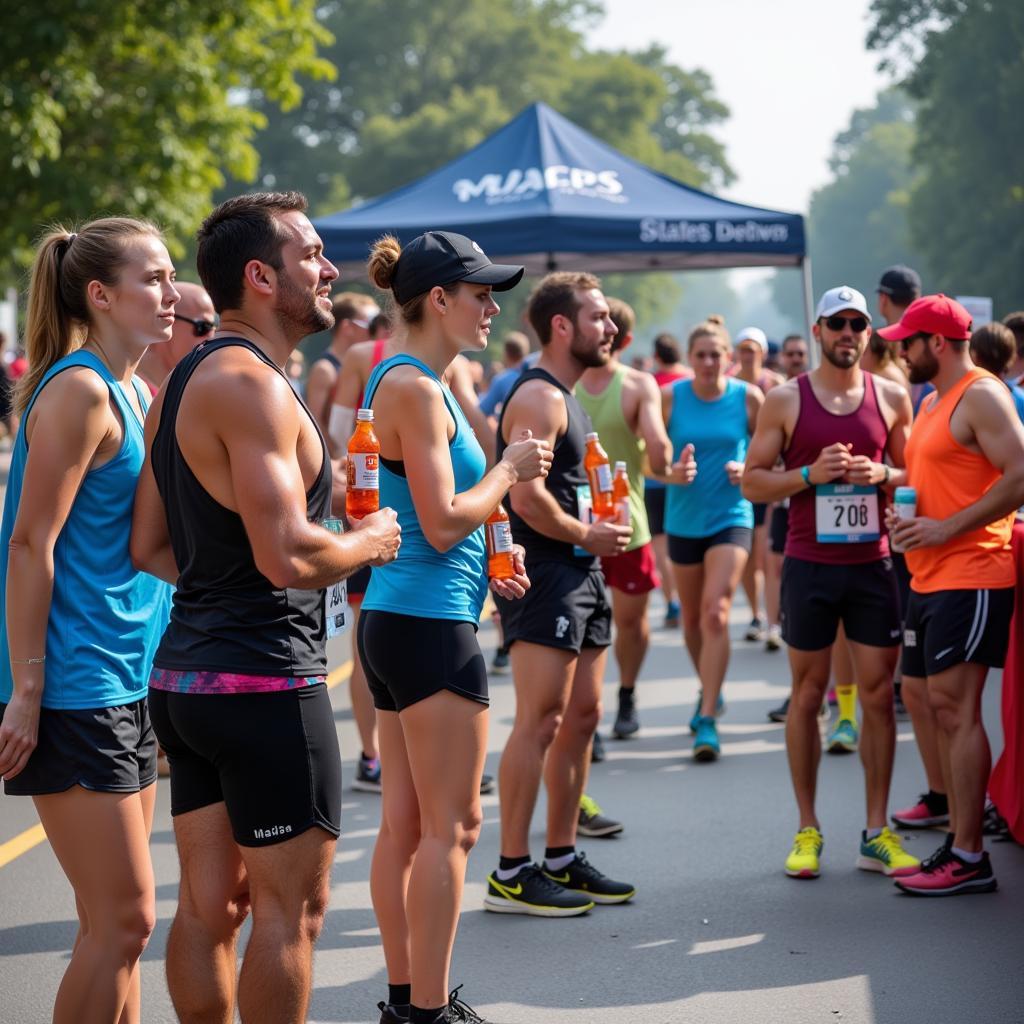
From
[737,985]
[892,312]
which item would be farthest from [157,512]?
[892,312]

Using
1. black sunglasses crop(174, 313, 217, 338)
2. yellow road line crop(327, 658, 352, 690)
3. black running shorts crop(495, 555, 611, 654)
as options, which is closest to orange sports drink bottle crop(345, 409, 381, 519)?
black running shorts crop(495, 555, 611, 654)

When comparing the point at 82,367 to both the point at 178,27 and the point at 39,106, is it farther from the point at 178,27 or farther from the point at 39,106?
the point at 178,27

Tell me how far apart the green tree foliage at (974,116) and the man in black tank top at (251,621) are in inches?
1586

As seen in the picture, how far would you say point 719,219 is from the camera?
37.2ft

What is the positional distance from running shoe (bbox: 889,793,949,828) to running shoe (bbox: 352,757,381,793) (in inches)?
91.3

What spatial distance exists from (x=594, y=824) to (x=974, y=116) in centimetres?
4141

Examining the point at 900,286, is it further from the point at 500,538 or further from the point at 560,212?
the point at 500,538

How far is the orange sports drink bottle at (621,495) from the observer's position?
5.30m

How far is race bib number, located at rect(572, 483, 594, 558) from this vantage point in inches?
207

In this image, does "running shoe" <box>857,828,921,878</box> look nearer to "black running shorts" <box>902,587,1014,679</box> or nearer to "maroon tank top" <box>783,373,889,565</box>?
"black running shorts" <box>902,587,1014,679</box>

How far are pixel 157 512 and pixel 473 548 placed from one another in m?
0.97

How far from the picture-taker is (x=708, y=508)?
8.08 metres

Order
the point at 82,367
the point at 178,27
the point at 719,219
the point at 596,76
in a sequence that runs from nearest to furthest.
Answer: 1. the point at 82,367
2. the point at 719,219
3. the point at 178,27
4. the point at 596,76

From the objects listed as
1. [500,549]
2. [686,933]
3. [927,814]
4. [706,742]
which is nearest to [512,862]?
[686,933]
